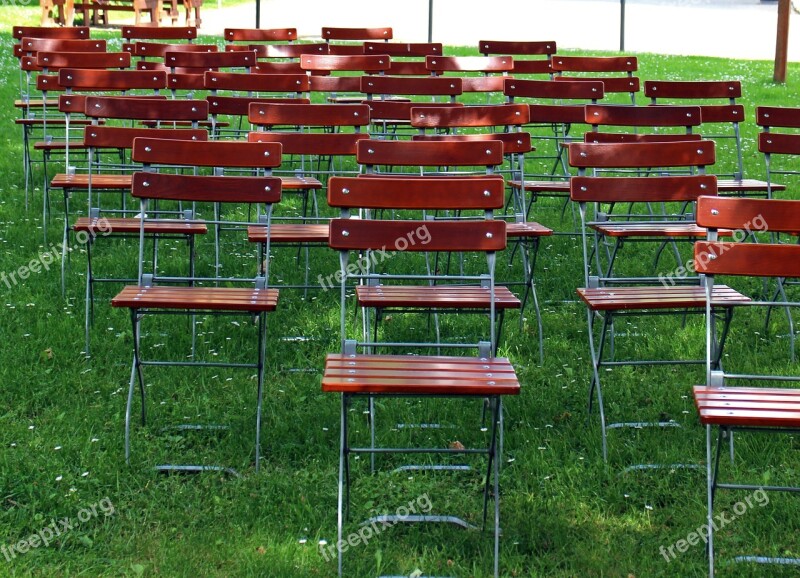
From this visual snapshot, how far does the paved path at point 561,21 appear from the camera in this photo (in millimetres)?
22109

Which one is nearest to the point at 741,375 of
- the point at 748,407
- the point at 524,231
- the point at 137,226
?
the point at 748,407

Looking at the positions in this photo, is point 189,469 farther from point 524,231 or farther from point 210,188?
point 524,231

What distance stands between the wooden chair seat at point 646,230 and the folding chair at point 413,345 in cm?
107

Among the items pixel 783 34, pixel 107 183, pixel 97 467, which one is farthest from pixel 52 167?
pixel 783 34

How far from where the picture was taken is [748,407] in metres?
3.98

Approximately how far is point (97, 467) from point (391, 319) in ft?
7.78

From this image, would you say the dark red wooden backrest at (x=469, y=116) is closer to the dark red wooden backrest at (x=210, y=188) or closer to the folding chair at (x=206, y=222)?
the folding chair at (x=206, y=222)

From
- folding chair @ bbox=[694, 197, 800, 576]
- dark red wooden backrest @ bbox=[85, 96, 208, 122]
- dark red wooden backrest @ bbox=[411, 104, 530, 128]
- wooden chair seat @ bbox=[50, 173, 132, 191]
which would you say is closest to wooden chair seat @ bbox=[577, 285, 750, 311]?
folding chair @ bbox=[694, 197, 800, 576]

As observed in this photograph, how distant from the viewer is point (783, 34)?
51.5 feet

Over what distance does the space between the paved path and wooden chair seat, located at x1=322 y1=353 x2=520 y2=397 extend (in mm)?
16146

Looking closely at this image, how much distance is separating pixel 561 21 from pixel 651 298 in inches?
917

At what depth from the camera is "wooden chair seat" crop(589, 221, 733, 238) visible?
6.09 m

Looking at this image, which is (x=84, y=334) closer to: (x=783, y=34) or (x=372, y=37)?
(x=372, y=37)

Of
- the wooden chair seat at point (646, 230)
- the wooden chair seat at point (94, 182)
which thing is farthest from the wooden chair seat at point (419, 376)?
the wooden chair seat at point (94, 182)
